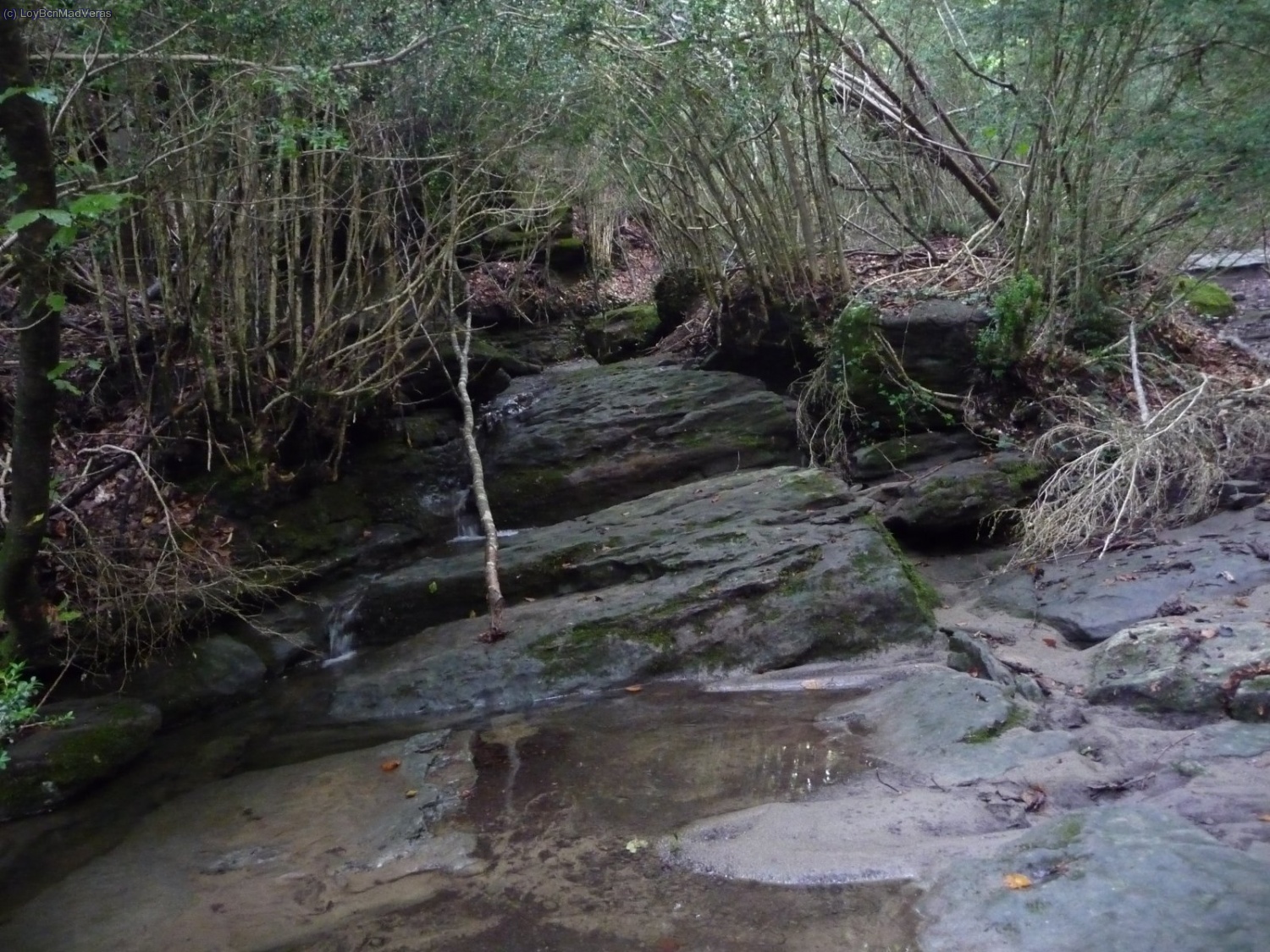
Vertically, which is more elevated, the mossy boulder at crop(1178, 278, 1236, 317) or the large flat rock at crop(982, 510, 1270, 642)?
the mossy boulder at crop(1178, 278, 1236, 317)

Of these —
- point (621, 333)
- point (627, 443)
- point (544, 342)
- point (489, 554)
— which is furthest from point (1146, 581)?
point (544, 342)

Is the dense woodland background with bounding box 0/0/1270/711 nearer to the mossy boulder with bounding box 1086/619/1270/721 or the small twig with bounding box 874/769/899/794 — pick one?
the mossy boulder with bounding box 1086/619/1270/721

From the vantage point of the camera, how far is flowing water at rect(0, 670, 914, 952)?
12.9 ft

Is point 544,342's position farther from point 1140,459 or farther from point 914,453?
point 1140,459

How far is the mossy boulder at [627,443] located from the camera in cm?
1018

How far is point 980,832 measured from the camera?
4.14m

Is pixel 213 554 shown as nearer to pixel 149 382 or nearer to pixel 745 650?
pixel 149 382

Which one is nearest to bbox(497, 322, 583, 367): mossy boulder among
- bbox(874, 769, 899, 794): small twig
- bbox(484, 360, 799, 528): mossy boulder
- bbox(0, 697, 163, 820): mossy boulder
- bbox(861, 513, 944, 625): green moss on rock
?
bbox(484, 360, 799, 528): mossy boulder

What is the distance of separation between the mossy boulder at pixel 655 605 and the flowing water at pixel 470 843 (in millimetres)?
369

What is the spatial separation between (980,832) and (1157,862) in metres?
0.79

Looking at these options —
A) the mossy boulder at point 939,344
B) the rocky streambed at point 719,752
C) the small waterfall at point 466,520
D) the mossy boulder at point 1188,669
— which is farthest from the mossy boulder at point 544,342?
the mossy boulder at point 1188,669

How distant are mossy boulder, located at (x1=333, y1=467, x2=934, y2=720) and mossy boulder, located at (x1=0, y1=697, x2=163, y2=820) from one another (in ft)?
4.28

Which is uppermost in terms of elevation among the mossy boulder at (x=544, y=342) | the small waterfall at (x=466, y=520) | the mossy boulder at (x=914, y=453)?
the mossy boulder at (x=544, y=342)

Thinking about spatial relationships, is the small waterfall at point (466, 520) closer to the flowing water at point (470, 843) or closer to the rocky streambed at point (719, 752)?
the rocky streambed at point (719, 752)
